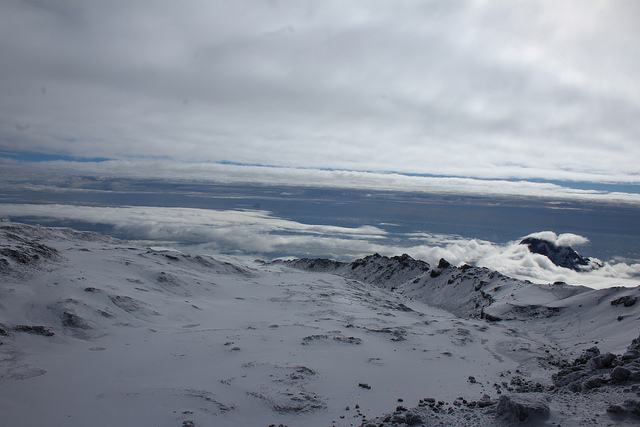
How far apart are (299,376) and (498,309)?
2801cm

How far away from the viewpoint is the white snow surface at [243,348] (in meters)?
10.5

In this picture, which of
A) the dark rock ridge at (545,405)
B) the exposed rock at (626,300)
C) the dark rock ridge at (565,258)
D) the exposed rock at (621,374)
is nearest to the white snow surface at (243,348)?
the dark rock ridge at (545,405)

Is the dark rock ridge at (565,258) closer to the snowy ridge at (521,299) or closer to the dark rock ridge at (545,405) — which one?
the snowy ridge at (521,299)

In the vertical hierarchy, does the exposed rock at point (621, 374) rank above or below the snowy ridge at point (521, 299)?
above

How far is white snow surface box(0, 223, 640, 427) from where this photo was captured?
10508 mm

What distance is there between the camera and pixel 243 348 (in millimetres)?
16594

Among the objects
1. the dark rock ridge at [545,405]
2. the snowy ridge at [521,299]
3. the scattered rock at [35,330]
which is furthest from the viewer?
the snowy ridge at [521,299]

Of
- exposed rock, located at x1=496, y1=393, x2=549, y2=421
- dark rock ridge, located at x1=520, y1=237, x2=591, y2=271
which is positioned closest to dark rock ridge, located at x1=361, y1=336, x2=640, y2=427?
exposed rock, located at x1=496, y1=393, x2=549, y2=421

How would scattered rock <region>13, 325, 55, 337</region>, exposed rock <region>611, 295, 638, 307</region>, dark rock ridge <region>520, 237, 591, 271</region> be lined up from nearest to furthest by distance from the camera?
scattered rock <region>13, 325, 55, 337</region> < exposed rock <region>611, 295, 638, 307</region> < dark rock ridge <region>520, 237, 591, 271</region>

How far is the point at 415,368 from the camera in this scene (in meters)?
15.7

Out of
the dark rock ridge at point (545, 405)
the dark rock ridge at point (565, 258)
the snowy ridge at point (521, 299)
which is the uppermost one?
the dark rock ridge at point (545, 405)

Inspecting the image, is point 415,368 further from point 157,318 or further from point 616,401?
point 157,318

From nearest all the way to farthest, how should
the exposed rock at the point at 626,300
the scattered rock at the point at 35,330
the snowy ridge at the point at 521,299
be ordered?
1. the scattered rock at the point at 35,330
2. the snowy ridge at the point at 521,299
3. the exposed rock at the point at 626,300

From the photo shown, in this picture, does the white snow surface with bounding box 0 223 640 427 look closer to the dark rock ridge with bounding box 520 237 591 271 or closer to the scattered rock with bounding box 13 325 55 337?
the scattered rock with bounding box 13 325 55 337
